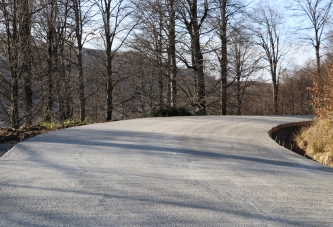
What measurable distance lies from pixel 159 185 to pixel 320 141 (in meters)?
9.23

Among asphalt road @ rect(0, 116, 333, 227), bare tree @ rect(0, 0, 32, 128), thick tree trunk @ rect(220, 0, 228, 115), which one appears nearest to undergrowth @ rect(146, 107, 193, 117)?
bare tree @ rect(0, 0, 32, 128)

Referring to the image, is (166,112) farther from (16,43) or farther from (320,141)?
(320,141)

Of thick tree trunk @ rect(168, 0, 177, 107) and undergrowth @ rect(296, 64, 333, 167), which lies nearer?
undergrowth @ rect(296, 64, 333, 167)

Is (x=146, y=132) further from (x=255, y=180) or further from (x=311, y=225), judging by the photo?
(x=311, y=225)

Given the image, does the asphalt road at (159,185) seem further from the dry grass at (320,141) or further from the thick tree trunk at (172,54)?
the thick tree trunk at (172,54)

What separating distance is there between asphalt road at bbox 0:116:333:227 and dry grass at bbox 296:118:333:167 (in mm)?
2257

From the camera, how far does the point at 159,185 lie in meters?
6.79

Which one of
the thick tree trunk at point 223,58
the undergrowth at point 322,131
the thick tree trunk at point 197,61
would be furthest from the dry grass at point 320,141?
the thick tree trunk at point 223,58

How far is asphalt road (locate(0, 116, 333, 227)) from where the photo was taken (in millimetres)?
5242

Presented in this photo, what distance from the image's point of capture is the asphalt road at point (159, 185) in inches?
206

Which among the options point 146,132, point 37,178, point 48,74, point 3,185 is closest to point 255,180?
point 37,178

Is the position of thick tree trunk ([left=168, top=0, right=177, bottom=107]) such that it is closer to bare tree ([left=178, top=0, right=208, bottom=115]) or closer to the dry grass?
bare tree ([left=178, top=0, right=208, bottom=115])

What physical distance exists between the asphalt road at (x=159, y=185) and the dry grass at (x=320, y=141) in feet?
7.40

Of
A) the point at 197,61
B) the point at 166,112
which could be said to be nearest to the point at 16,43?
the point at 166,112
